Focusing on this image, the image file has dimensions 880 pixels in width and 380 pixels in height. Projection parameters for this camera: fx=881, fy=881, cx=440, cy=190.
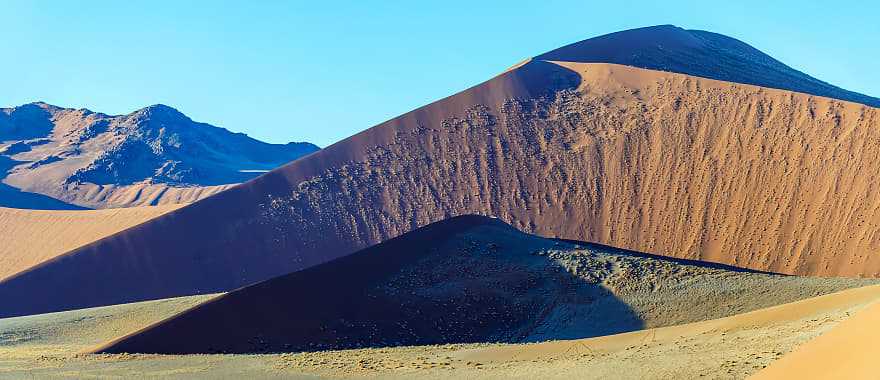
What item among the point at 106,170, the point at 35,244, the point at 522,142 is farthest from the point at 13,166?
the point at 522,142

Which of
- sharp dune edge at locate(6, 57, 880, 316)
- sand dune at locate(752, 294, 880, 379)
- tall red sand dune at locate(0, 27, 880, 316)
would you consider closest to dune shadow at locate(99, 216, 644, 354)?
sand dune at locate(752, 294, 880, 379)

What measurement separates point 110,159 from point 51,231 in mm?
44927

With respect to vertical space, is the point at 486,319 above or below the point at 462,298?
below

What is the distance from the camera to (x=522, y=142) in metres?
58.7

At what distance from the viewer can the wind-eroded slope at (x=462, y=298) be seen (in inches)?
1086

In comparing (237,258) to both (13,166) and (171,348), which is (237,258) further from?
(13,166)

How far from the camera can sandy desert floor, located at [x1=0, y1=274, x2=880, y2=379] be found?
19.2 m

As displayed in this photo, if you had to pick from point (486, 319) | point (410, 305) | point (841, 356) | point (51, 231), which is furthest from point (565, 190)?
point (51, 231)

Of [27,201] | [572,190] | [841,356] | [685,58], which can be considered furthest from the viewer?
[27,201]

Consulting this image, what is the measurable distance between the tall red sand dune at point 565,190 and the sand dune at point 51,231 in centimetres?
1655

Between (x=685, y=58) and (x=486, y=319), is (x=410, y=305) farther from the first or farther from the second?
(x=685, y=58)

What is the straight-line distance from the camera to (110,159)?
377 ft

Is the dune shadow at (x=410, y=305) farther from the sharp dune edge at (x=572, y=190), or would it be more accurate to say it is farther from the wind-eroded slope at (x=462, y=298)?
the sharp dune edge at (x=572, y=190)

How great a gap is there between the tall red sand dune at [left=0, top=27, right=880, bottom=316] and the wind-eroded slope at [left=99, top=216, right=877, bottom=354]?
527 inches
